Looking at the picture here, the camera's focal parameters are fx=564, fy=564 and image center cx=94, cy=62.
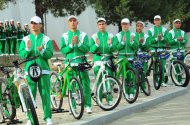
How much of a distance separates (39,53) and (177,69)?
280 inches

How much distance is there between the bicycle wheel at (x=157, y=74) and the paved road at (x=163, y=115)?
5.45 feet

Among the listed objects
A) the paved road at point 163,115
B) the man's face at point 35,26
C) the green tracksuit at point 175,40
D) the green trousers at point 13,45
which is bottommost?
the paved road at point 163,115

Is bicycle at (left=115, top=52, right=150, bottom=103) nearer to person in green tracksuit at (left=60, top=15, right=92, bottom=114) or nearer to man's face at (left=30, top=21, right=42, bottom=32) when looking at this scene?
person in green tracksuit at (left=60, top=15, right=92, bottom=114)

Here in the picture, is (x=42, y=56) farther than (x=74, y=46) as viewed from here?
No

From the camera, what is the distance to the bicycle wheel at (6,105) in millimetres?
9242

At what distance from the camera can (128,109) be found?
438 inches

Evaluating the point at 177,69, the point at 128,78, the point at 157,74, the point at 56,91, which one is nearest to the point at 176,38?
the point at 177,69

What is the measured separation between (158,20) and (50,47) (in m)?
6.39

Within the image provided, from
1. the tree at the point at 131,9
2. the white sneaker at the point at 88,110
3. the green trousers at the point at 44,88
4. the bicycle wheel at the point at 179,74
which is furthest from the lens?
the tree at the point at 131,9

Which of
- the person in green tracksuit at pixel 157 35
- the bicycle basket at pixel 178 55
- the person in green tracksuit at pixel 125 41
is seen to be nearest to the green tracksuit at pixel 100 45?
the person in green tracksuit at pixel 125 41

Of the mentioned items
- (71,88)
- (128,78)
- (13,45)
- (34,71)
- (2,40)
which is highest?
(2,40)

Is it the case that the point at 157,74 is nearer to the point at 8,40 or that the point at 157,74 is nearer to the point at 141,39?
the point at 141,39

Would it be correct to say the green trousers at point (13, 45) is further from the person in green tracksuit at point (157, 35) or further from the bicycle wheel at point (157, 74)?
the bicycle wheel at point (157, 74)

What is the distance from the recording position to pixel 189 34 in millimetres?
52344
